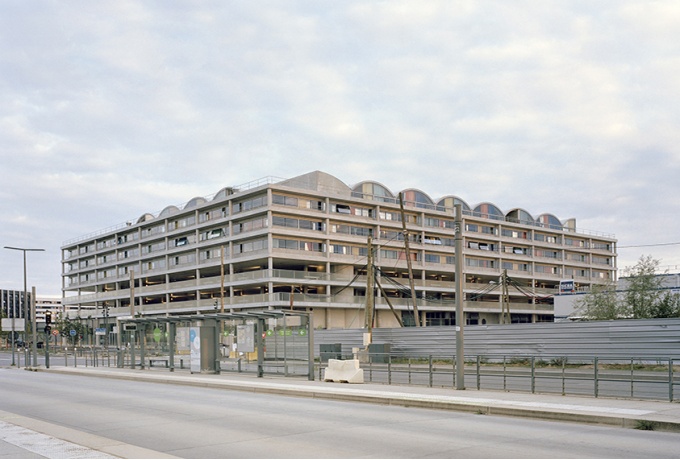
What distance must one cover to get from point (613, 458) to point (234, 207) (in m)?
75.0

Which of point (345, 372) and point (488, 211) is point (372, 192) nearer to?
point (488, 211)

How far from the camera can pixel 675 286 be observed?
60812 mm

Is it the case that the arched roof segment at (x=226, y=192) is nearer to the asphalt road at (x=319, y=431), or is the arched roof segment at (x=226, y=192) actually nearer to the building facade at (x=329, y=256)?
the building facade at (x=329, y=256)

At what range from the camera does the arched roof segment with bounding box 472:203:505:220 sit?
10075 centimetres

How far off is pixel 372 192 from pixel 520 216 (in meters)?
30.4

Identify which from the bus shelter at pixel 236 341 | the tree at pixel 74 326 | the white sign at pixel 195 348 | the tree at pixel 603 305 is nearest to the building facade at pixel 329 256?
the tree at pixel 74 326

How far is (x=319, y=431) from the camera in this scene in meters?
12.5

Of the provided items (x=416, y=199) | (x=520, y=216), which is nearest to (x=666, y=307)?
(x=416, y=199)

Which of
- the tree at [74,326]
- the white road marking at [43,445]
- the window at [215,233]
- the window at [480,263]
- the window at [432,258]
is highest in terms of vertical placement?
the window at [215,233]

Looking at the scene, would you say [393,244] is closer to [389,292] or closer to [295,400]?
[389,292]

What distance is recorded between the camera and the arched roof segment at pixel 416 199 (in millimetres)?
92000

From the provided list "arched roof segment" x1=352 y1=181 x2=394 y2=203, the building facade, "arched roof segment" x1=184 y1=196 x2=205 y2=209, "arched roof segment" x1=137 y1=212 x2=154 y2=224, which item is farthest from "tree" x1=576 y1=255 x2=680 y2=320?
"arched roof segment" x1=137 y1=212 x2=154 y2=224

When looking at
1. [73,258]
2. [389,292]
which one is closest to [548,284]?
[389,292]

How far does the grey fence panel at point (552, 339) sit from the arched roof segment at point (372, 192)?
131 feet
